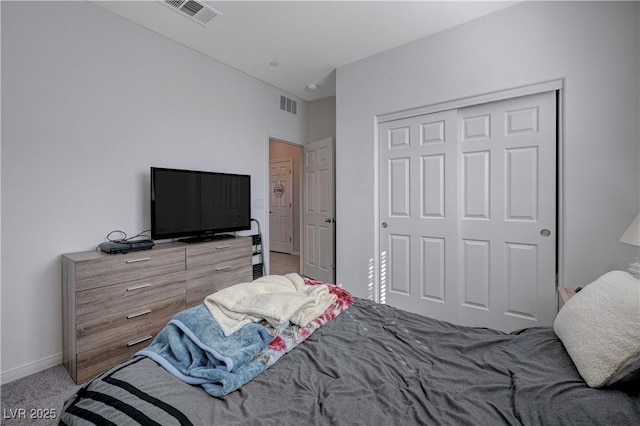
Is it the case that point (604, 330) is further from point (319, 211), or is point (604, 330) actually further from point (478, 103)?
point (319, 211)

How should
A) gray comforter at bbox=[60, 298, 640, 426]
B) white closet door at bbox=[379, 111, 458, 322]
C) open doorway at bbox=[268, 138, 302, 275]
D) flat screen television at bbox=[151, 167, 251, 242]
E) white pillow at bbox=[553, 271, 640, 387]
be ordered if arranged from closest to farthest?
gray comforter at bbox=[60, 298, 640, 426]
white pillow at bbox=[553, 271, 640, 387]
flat screen television at bbox=[151, 167, 251, 242]
white closet door at bbox=[379, 111, 458, 322]
open doorway at bbox=[268, 138, 302, 275]

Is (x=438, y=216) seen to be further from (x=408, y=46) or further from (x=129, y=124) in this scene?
(x=129, y=124)

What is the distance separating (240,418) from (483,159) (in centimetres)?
268

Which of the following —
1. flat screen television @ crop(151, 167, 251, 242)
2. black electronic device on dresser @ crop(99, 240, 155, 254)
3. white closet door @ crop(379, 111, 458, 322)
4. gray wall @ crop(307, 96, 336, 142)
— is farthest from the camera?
gray wall @ crop(307, 96, 336, 142)

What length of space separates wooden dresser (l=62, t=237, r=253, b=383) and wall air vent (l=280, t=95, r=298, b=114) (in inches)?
95.9

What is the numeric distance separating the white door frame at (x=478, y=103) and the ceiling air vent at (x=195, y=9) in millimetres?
1843

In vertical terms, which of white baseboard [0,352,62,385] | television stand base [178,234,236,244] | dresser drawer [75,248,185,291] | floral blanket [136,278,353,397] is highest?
television stand base [178,234,236,244]

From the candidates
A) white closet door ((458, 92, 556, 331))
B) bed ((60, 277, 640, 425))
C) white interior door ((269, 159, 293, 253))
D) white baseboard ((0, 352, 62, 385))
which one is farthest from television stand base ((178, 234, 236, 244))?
white interior door ((269, 159, 293, 253))

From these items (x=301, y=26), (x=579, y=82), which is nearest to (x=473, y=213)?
(x=579, y=82)

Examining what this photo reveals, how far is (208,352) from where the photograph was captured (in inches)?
39.3

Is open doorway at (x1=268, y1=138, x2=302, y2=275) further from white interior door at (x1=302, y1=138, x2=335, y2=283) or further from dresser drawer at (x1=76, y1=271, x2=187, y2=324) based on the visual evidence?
dresser drawer at (x1=76, y1=271, x2=187, y2=324)

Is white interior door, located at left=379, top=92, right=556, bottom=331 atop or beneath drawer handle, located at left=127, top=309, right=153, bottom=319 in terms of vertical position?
atop

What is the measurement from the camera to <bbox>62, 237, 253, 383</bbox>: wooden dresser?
1.90 metres

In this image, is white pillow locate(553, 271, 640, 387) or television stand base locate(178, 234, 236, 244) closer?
white pillow locate(553, 271, 640, 387)
